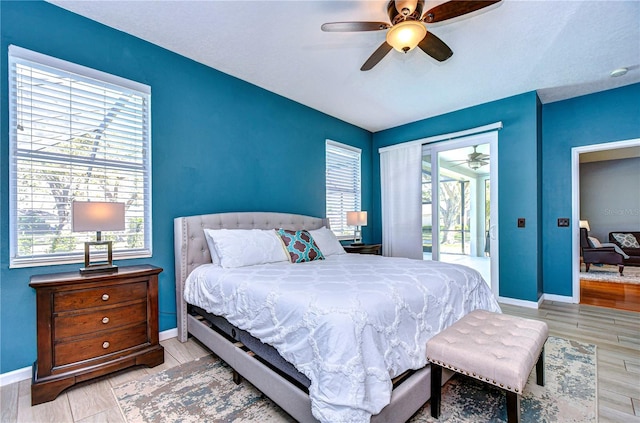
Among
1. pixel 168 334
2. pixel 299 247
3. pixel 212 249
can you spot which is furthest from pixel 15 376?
pixel 299 247

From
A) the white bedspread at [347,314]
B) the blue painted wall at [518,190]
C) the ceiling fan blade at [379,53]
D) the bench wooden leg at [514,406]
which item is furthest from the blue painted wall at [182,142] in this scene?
the bench wooden leg at [514,406]

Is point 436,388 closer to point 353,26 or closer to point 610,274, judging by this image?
point 353,26

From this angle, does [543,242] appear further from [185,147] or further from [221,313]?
[185,147]

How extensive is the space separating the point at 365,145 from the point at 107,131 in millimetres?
4008

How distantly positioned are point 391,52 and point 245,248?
96.0 inches

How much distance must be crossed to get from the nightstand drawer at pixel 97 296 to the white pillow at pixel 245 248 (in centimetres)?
67

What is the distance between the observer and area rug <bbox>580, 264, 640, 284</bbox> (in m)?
5.34

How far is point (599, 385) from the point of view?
2.01 m

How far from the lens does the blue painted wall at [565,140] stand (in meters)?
3.69

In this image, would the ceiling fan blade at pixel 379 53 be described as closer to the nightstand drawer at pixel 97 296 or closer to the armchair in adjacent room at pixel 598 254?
the nightstand drawer at pixel 97 296

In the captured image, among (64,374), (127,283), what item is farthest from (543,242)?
(64,374)

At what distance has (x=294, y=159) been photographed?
4.10 m

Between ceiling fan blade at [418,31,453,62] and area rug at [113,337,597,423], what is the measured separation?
2.56m

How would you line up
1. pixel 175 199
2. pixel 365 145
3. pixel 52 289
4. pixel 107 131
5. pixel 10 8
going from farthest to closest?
pixel 365 145
pixel 175 199
pixel 107 131
pixel 10 8
pixel 52 289
